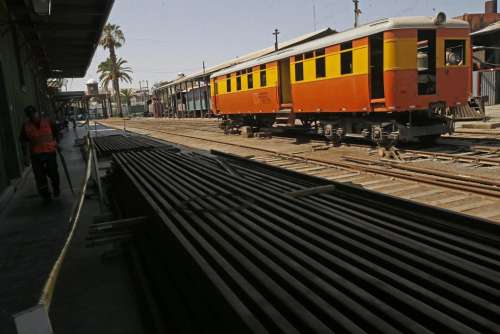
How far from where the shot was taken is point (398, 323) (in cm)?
180

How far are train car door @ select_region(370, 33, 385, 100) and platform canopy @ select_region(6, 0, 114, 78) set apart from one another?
7469 millimetres

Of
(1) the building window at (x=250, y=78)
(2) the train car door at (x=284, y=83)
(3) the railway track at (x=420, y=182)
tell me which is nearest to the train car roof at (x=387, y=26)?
(2) the train car door at (x=284, y=83)

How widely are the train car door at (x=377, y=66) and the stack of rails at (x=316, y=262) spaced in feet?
28.5

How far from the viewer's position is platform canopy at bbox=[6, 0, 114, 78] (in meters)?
9.94

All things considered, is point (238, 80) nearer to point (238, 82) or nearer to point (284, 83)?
point (238, 82)

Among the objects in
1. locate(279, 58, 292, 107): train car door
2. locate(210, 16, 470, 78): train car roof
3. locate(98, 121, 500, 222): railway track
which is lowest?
locate(98, 121, 500, 222): railway track

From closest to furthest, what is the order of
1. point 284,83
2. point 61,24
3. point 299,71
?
point 61,24 < point 299,71 < point 284,83

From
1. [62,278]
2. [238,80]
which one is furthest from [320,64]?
[62,278]

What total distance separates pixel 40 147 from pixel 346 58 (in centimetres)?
950

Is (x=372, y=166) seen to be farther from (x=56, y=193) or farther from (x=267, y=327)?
(x=267, y=327)

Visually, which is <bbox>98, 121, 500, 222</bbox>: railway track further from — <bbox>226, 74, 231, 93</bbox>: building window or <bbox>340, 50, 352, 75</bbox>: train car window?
<bbox>226, 74, 231, 93</bbox>: building window

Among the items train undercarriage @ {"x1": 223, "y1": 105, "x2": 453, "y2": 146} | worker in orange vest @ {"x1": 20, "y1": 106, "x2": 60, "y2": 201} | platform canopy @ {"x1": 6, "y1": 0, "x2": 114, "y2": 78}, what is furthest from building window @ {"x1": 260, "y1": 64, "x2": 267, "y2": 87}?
worker in orange vest @ {"x1": 20, "y1": 106, "x2": 60, "y2": 201}

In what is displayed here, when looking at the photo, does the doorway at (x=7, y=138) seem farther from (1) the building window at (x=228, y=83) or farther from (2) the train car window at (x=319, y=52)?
(1) the building window at (x=228, y=83)

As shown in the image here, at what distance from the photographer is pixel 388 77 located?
11.6m
